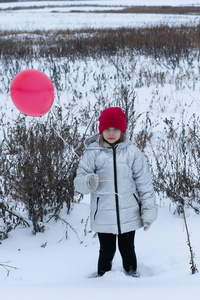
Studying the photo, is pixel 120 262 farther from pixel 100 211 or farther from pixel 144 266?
pixel 100 211

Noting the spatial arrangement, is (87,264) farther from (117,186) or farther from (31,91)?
(31,91)

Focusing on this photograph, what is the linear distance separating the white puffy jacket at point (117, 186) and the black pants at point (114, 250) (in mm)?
129

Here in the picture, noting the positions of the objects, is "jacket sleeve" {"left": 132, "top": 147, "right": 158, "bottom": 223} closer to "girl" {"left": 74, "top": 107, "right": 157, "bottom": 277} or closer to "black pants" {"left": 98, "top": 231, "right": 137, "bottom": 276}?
"girl" {"left": 74, "top": 107, "right": 157, "bottom": 277}

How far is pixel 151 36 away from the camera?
34.9 feet

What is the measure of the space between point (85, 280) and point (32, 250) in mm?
666

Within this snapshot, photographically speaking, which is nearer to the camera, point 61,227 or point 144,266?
point 144,266

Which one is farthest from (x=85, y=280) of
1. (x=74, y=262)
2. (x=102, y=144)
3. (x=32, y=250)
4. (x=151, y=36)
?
(x=151, y=36)

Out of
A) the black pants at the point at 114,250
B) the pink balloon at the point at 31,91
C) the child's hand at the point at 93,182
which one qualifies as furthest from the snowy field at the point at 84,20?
the child's hand at the point at 93,182

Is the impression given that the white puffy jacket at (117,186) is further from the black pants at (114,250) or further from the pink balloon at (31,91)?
the pink balloon at (31,91)

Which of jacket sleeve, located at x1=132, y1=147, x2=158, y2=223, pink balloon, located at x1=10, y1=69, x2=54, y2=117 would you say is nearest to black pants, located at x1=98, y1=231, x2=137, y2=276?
jacket sleeve, located at x1=132, y1=147, x2=158, y2=223

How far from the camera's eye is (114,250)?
2.07 metres

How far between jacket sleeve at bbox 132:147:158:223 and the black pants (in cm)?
21

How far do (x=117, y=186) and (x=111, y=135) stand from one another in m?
0.29

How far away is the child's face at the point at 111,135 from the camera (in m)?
1.83
